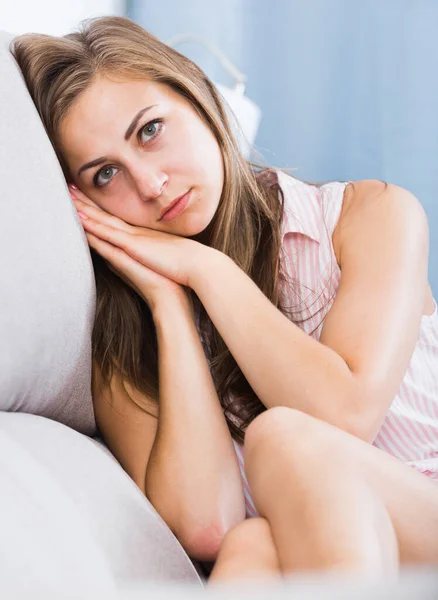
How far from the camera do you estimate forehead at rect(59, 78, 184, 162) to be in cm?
100

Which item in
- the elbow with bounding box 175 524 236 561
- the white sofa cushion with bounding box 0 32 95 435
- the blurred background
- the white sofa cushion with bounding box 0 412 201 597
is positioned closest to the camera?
the white sofa cushion with bounding box 0 412 201 597

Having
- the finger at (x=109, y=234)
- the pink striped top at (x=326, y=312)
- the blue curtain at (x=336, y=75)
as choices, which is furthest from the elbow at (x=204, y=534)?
the blue curtain at (x=336, y=75)

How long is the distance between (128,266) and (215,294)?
16 cm

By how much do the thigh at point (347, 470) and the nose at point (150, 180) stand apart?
0.38 metres

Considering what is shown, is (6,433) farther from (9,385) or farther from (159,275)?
(159,275)

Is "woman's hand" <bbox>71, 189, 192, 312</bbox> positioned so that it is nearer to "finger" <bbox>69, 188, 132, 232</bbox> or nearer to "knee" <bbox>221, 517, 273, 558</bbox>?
"finger" <bbox>69, 188, 132, 232</bbox>

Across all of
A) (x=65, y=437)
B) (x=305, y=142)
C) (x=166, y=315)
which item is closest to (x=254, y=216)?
(x=166, y=315)

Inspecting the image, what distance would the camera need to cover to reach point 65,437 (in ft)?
2.55

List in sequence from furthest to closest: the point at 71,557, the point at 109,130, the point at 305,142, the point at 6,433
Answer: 1. the point at 305,142
2. the point at 109,130
3. the point at 6,433
4. the point at 71,557

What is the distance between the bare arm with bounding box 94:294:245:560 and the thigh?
150mm

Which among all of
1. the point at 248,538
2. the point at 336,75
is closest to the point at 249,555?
the point at 248,538

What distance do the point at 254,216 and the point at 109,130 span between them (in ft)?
0.88

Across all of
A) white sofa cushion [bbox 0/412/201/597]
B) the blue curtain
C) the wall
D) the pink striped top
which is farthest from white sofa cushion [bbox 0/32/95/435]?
the blue curtain

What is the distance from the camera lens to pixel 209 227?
114 cm
